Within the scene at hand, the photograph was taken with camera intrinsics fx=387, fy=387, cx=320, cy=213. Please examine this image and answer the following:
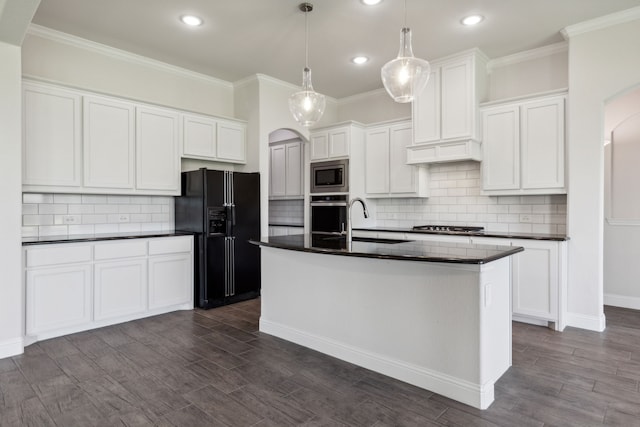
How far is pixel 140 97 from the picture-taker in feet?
15.5

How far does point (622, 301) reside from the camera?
4.54m

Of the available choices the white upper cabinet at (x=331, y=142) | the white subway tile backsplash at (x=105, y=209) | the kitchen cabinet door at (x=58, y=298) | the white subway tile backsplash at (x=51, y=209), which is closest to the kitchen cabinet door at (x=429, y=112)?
the white upper cabinet at (x=331, y=142)

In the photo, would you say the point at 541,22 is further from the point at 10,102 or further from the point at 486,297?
the point at 10,102

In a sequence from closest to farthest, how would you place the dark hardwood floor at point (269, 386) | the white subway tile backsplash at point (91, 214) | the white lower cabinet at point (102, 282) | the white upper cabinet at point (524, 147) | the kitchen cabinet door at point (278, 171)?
the dark hardwood floor at point (269, 386) < the white lower cabinet at point (102, 282) < the white subway tile backsplash at point (91, 214) < the white upper cabinet at point (524, 147) < the kitchen cabinet door at point (278, 171)

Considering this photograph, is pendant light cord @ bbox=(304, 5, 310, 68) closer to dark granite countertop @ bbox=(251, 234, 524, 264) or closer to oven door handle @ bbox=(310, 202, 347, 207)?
oven door handle @ bbox=(310, 202, 347, 207)

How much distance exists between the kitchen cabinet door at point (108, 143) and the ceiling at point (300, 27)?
0.76 meters

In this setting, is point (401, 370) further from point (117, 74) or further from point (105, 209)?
point (117, 74)

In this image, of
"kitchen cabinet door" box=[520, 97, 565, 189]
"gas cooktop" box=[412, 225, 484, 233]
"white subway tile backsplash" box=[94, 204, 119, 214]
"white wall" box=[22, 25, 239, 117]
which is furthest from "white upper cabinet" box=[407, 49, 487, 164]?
"white subway tile backsplash" box=[94, 204, 119, 214]

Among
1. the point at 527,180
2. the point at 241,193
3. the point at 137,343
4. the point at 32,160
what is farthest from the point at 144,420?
the point at 527,180

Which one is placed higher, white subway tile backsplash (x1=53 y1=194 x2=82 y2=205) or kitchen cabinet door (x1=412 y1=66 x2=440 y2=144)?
kitchen cabinet door (x1=412 y1=66 x2=440 y2=144)

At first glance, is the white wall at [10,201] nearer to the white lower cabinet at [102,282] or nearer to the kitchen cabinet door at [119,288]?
the white lower cabinet at [102,282]

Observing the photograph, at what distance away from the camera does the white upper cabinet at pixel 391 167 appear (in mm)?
5223

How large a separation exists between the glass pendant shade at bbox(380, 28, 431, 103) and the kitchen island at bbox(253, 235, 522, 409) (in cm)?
118

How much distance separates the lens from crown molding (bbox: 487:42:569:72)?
4305 mm
